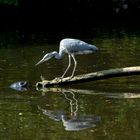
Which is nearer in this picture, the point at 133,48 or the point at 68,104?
the point at 68,104

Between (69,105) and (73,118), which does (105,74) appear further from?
(73,118)

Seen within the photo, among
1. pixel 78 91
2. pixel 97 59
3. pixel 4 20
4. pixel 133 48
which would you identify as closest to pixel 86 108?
pixel 78 91

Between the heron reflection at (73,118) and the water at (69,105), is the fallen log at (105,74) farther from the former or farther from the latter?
the heron reflection at (73,118)

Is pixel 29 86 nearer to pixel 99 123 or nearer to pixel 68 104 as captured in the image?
pixel 68 104

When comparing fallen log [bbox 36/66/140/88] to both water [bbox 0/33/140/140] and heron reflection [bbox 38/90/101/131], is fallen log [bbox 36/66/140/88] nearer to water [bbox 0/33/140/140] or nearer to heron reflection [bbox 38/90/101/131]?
water [bbox 0/33/140/140]

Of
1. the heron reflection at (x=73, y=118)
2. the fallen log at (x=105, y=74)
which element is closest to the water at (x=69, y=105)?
the heron reflection at (x=73, y=118)

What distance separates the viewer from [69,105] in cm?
1309

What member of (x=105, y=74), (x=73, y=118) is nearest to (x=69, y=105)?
(x=73, y=118)

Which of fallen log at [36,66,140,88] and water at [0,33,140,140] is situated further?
fallen log at [36,66,140,88]

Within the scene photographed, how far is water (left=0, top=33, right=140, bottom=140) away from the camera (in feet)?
35.2

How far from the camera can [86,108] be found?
1267 centimetres

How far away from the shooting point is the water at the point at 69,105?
10.7 metres

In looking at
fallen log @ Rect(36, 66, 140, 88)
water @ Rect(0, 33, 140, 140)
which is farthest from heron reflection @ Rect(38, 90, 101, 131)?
fallen log @ Rect(36, 66, 140, 88)

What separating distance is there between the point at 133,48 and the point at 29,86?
27.3 feet
